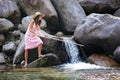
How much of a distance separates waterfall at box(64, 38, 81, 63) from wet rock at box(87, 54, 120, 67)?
848 millimetres

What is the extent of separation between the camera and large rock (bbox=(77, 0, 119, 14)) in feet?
59.6

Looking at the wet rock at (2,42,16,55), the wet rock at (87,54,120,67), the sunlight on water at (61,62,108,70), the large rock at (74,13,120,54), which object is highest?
the large rock at (74,13,120,54)

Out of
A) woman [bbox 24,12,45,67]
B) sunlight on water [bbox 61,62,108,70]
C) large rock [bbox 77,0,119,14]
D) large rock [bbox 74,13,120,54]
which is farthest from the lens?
large rock [bbox 77,0,119,14]

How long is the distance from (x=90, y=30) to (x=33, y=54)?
7.82 ft

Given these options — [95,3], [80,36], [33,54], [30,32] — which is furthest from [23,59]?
[95,3]

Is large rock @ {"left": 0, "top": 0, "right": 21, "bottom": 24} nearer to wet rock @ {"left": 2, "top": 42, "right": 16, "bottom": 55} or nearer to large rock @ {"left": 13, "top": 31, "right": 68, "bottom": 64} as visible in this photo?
wet rock @ {"left": 2, "top": 42, "right": 16, "bottom": 55}

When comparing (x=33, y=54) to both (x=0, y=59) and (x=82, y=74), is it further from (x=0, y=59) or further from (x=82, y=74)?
(x=82, y=74)

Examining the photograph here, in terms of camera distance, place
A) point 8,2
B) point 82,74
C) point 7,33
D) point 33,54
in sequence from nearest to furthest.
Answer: point 82,74 < point 33,54 < point 7,33 < point 8,2

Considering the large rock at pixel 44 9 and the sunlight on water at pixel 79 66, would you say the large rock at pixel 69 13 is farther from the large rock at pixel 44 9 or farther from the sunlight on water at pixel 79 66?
the sunlight on water at pixel 79 66

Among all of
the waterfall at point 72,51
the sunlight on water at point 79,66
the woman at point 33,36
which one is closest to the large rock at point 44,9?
the waterfall at point 72,51

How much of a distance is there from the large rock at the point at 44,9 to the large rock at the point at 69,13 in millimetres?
514

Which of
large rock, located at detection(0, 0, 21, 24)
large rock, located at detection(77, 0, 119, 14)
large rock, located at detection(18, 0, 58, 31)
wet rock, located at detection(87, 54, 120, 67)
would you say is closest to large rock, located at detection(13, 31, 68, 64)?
wet rock, located at detection(87, 54, 120, 67)

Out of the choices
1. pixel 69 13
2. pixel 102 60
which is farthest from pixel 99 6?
pixel 102 60

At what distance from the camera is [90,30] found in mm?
13500
